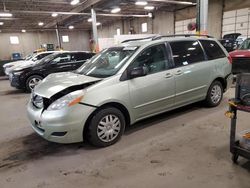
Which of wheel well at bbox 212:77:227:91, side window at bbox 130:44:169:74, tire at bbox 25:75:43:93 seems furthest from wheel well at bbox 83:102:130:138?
tire at bbox 25:75:43:93

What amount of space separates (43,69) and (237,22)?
1173 centimetres

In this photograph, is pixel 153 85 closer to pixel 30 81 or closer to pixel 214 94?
pixel 214 94

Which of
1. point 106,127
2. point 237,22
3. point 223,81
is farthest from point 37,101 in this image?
point 237,22

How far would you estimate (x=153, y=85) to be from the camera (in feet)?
10.4

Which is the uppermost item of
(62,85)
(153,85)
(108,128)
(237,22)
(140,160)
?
(237,22)

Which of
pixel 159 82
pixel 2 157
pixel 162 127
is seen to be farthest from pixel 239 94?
pixel 2 157

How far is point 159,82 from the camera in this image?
3.24m

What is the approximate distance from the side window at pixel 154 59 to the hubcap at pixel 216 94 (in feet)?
4.70

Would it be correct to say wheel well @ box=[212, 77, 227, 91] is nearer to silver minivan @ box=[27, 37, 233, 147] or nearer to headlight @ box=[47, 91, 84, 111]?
silver minivan @ box=[27, 37, 233, 147]

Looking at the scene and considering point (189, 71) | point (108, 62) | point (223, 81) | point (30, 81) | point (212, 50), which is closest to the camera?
point (108, 62)

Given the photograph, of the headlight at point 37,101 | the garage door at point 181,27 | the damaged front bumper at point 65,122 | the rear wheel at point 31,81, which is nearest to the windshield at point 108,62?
the damaged front bumper at point 65,122

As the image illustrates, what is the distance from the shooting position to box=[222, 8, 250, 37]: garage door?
39.2 ft

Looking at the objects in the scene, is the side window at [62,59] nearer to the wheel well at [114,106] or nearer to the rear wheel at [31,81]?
the rear wheel at [31,81]

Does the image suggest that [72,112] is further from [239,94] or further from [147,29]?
[147,29]
